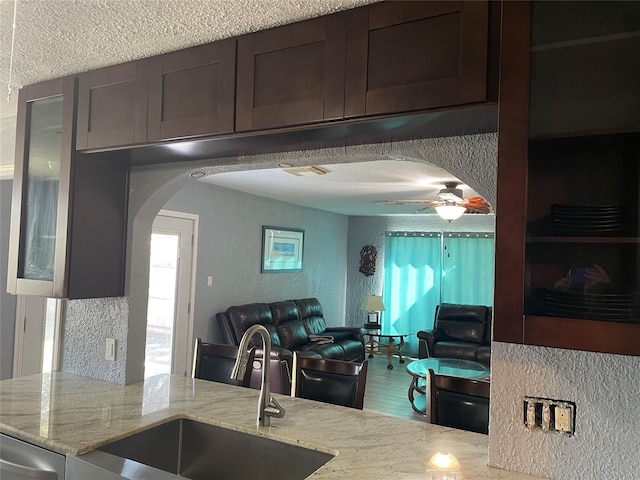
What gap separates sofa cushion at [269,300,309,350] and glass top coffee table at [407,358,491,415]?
5.32ft

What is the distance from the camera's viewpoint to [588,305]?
111 centimetres

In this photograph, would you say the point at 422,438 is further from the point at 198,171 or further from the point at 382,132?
the point at 198,171

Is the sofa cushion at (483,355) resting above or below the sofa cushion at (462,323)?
below

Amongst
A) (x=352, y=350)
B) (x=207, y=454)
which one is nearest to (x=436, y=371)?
(x=352, y=350)

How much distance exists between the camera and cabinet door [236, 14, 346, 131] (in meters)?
1.44

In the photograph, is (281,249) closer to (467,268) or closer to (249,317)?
(249,317)

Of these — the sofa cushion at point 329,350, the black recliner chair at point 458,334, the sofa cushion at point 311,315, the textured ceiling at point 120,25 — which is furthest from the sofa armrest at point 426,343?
the textured ceiling at point 120,25

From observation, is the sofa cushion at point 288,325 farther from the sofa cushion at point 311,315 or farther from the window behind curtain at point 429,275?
the window behind curtain at point 429,275

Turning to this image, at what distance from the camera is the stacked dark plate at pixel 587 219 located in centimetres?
112

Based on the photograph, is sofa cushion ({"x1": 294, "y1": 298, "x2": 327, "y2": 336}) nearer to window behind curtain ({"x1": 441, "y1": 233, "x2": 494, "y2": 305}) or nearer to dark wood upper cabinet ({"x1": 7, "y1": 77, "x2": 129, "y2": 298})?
window behind curtain ({"x1": 441, "y1": 233, "x2": 494, "y2": 305})

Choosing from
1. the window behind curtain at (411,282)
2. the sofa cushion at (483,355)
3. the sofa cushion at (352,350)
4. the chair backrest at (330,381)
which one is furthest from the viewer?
the window behind curtain at (411,282)

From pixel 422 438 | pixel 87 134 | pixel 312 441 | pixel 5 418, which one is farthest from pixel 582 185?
pixel 5 418

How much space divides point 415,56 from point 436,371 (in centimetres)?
400

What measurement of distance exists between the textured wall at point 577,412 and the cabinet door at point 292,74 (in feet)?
3.09
